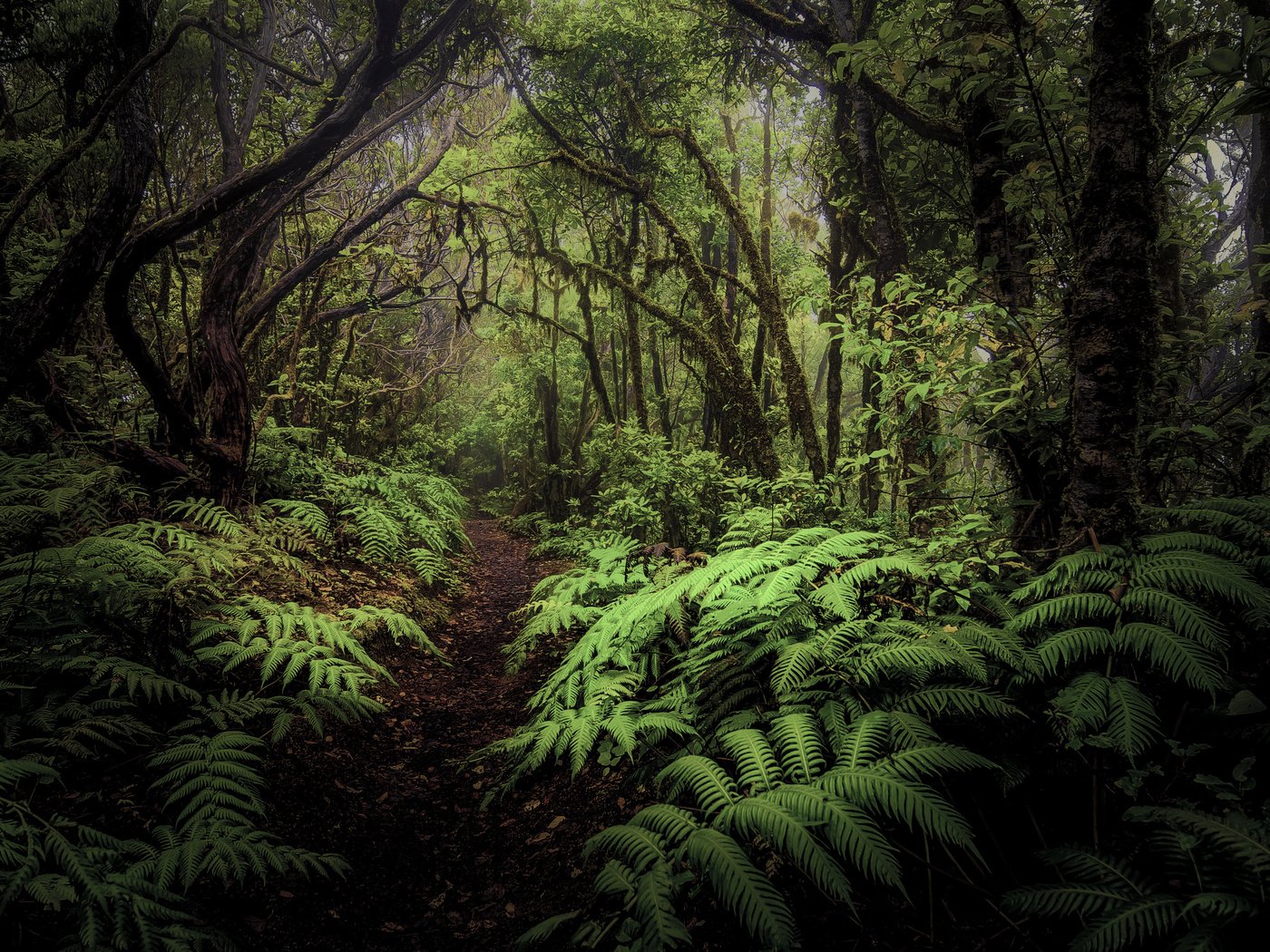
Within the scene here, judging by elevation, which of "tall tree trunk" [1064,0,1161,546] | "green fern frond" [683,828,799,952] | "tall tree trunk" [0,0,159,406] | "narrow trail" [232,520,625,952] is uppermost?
"tall tree trunk" [0,0,159,406]

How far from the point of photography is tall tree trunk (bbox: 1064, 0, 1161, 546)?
102 inches

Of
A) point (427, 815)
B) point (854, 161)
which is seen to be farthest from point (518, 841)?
point (854, 161)

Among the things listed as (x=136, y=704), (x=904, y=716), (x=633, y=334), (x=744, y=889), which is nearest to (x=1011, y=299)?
(x=904, y=716)

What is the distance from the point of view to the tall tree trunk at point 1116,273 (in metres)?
2.60

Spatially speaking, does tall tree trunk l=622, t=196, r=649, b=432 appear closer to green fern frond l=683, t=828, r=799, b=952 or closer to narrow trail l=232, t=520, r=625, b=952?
narrow trail l=232, t=520, r=625, b=952

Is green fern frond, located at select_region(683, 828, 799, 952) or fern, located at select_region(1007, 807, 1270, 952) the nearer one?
fern, located at select_region(1007, 807, 1270, 952)

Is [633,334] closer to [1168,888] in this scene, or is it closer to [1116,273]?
[1116,273]

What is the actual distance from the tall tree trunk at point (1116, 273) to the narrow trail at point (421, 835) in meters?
2.90

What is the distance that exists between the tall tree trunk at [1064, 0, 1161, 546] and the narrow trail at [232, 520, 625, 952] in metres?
2.90

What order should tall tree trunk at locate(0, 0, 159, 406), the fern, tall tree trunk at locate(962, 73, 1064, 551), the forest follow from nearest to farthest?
the fern < the forest < tall tree trunk at locate(962, 73, 1064, 551) < tall tree trunk at locate(0, 0, 159, 406)

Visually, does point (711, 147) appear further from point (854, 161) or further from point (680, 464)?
point (680, 464)

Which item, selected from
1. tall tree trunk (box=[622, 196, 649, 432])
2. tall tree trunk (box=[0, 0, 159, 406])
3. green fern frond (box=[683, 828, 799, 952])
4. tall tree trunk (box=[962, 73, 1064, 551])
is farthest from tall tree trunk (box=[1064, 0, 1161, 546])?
tall tree trunk (box=[622, 196, 649, 432])

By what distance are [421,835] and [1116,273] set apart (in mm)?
4542

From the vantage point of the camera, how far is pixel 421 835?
326 cm
